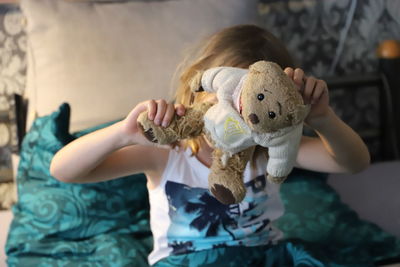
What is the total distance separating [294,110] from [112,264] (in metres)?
0.61

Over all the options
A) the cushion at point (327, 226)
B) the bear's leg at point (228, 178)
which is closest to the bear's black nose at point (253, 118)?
the bear's leg at point (228, 178)

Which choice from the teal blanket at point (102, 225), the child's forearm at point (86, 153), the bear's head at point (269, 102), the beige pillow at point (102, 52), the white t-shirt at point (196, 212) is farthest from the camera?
the beige pillow at point (102, 52)

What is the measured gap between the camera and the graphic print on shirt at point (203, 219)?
961mm

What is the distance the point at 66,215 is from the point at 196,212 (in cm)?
35

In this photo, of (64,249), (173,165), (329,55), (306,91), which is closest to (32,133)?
(64,249)

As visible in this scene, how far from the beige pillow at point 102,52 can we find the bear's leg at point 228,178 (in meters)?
0.65

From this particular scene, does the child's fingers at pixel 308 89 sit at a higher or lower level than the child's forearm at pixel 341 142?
higher

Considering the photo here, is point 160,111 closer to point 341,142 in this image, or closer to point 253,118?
point 253,118

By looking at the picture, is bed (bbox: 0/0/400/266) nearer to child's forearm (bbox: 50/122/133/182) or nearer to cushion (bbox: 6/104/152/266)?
cushion (bbox: 6/104/152/266)

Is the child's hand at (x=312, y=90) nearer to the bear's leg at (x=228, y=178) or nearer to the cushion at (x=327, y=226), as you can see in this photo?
the bear's leg at (x=228, y=178)

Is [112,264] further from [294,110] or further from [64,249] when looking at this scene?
[294,110]

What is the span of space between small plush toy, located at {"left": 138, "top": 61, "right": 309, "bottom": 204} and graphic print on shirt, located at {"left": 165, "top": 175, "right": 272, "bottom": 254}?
0.27 metres

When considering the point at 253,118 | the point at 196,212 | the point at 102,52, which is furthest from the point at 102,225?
the point at 253,118

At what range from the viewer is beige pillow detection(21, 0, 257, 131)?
1.31 m
